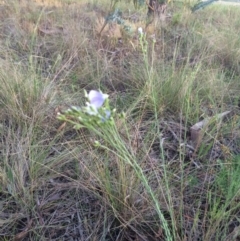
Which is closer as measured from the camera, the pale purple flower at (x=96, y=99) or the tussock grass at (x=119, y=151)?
the pale purple flower at (x=96, y=99)

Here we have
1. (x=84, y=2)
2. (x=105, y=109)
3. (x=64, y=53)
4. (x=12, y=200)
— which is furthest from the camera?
(x=84, y=2)

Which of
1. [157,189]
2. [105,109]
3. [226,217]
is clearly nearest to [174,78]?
[157,189]

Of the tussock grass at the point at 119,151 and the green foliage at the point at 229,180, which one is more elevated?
the green foliage at the point at 229,180

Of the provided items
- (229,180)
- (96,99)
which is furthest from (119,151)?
(229,180)

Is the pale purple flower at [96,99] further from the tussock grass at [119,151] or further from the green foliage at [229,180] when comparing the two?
the green foliage at [229,180]

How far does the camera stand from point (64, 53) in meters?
2.92

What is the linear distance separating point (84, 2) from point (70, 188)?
4.05m

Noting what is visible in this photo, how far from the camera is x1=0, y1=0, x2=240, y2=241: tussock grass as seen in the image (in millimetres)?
1375

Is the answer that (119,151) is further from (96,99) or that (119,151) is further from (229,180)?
(229,180)

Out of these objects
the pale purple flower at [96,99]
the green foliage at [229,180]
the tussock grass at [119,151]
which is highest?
the pale purple flower at [96,99]

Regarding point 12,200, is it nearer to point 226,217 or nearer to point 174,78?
point 226,217

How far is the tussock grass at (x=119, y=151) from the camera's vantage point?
1.38 metres

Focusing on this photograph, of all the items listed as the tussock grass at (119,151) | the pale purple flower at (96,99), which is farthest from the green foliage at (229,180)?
the pale purple flower at (96,99)

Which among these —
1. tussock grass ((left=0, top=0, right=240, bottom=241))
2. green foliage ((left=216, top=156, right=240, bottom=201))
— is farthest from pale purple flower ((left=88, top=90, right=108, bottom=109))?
green foliage ((left=216, top=156, right=240, bottom=201))
